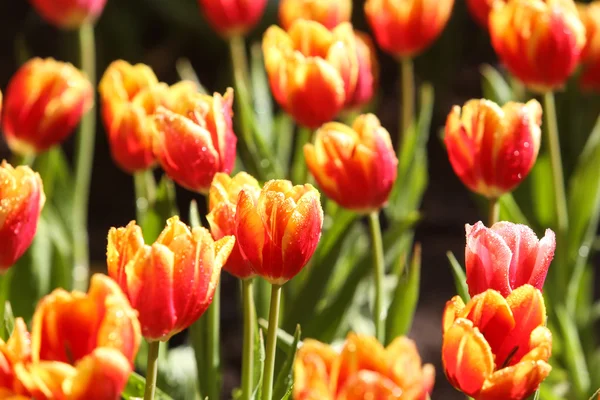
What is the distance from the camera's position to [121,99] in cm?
108

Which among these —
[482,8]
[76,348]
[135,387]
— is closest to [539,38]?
[482,8]

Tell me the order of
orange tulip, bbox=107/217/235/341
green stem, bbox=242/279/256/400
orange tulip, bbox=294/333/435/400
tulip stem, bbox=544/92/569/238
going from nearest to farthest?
orange tulip, bbox=294/333/435/400
orange tulip, bbox=107/217/235/341
green stem, bbox=242/279/256/400
tulip stem, bbox=544/92/569/238

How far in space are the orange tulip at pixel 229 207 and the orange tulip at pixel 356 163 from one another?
155 millimetres

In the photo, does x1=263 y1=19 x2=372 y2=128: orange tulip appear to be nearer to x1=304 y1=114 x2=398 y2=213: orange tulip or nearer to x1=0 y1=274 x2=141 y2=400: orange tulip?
x1=304 y1=114 x2=398 y2=213: orange tulip

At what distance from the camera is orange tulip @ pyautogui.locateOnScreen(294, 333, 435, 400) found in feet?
1.60

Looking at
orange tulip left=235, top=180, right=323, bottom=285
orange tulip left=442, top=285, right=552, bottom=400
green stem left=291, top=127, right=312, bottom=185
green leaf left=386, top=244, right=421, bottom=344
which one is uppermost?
orange tulip left=235, top=180, right=323, bottom=285

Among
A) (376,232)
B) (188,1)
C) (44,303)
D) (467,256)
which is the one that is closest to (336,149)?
(376,232)

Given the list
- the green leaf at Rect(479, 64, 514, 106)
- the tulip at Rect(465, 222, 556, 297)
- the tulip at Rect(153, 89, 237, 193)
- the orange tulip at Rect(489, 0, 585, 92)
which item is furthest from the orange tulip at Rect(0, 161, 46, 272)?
the green leaf at Rect(479, 64, 514, 106)

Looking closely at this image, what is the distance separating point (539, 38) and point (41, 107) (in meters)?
0.56

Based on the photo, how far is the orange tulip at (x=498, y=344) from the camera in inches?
22.9

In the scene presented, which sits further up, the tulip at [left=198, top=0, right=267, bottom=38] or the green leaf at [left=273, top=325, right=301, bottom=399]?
the tulip at [left=198, top=0, right=267, bottom=38]

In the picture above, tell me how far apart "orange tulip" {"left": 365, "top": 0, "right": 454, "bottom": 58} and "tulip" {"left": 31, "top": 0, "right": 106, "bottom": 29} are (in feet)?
1.47

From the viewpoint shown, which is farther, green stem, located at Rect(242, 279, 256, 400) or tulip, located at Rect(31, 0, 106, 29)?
tulip, located at Rect(31, 0, 106, 29)

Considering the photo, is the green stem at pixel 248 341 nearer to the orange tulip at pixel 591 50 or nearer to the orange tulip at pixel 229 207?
the orange tulip at pixel 229 207
